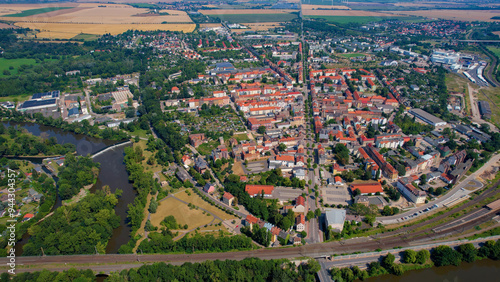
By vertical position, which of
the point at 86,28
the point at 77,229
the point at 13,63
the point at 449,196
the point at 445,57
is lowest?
the point at 449,196

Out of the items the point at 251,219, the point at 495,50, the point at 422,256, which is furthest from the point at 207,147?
the point at 495,50

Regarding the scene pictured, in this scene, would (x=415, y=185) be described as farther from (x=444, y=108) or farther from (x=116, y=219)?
(x=116, y=219)

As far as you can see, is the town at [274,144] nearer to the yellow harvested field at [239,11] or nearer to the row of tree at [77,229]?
the row of tree at [77,229]

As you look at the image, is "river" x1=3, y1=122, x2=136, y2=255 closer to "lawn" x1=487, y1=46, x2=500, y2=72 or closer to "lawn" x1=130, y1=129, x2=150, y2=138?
"lawn" x1=130, y1=129, x2=150, y2=138

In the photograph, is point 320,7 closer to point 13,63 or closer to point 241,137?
point 13,63

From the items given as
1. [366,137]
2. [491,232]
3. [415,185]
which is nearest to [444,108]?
[366,137]
